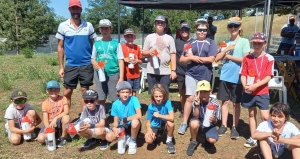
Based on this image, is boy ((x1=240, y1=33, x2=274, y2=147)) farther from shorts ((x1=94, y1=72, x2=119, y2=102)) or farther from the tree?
the tree

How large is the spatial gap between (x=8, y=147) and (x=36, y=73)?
483 cm

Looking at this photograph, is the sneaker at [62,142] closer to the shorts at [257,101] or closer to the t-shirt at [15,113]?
the t-shirt at [15,113]

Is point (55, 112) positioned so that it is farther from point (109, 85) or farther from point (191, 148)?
point (191, 148)

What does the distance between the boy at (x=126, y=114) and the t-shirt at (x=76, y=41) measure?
91 cm

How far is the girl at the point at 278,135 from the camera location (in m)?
2.69

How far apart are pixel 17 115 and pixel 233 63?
125 inches

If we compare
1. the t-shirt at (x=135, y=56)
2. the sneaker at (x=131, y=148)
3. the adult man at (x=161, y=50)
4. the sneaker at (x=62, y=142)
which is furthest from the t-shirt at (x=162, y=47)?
the sneaker at (x=62, y=142)

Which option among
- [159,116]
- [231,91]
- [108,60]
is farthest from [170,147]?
[108,60]

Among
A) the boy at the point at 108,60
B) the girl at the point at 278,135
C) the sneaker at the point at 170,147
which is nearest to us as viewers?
the girl at the point at 278,135

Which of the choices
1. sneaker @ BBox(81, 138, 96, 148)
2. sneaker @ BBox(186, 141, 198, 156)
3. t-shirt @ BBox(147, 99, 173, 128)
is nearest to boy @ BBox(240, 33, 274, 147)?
sneaker @ BBox(186, 141, 198, 156)

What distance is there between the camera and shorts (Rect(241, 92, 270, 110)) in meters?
3.34

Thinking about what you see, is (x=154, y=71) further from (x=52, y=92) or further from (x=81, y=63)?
(x=52, y=92)

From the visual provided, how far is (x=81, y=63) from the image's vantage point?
402 centimetres

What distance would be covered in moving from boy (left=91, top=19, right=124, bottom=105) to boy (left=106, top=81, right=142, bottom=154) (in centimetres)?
55
